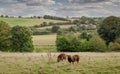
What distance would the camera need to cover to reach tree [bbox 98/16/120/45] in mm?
89688

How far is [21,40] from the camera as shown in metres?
79.7

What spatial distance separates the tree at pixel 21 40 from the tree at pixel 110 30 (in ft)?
79.9

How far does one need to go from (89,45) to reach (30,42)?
16.3m

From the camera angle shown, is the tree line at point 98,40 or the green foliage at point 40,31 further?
the green foliage at point 40,31

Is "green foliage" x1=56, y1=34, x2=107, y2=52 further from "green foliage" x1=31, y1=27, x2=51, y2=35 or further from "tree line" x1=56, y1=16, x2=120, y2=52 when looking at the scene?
"green foliage" x1=31, y1=27, x2=51, y2=35

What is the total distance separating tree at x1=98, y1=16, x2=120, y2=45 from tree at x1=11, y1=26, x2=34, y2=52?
24.4 meters

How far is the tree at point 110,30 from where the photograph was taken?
89.7m

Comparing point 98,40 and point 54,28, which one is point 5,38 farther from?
point 54,28

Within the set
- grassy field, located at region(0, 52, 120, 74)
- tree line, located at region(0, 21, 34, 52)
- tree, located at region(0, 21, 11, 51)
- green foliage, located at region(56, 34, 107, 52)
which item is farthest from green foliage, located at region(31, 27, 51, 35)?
grassy field, located at region(0, 52, 120, 74)

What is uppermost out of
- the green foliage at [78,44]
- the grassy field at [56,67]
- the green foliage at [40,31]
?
the grassy field at [56,67]

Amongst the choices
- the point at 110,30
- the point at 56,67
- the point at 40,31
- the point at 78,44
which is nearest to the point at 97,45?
the point at 78,44

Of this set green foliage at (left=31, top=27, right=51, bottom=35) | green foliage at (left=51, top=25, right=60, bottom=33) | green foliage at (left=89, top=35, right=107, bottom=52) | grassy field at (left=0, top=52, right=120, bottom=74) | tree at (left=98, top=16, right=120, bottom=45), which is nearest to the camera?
grassy field at (left=0, top=52, right=120, bottom=74)

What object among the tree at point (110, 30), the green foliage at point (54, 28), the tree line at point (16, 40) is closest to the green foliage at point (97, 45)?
the tree at point (110, 30)

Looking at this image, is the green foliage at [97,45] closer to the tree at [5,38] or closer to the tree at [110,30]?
the tree at [110,30]
